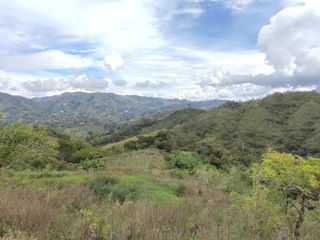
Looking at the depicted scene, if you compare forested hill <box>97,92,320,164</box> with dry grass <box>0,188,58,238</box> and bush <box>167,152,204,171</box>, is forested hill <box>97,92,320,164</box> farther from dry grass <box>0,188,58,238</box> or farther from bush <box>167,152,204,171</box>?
dry grass <box>0,188,58,238</box>

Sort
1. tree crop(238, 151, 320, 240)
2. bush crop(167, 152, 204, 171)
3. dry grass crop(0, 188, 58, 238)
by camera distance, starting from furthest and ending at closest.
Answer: bush crop(167, 152, 204, 171), tree crop(238, 151, 320, 240), dry grass crop(0, 188, 58, 238)

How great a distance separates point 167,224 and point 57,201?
2.20 m

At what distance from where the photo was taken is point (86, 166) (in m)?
31.8

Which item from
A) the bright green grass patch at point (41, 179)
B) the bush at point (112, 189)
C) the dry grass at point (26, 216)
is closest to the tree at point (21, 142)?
the bright green grass patch at point (41, 179)

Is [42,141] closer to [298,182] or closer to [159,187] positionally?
[159,187]

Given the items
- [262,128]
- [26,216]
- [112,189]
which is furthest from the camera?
[262,128]

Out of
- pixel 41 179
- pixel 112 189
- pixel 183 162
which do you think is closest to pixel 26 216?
pixel 112 189

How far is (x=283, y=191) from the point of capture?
19.4ft

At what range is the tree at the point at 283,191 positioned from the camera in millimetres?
5703

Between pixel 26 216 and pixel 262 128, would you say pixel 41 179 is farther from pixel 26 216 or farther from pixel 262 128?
pixel 262 128

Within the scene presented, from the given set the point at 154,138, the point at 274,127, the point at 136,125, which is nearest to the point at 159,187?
the point at 154,138

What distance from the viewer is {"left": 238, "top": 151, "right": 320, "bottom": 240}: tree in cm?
570

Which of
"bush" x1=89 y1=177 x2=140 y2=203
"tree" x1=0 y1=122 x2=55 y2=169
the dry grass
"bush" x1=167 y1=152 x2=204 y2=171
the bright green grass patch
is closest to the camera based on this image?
the dry grass

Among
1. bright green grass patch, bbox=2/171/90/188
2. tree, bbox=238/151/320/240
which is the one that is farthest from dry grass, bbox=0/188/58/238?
bright green grass patch, bbox=2/171/90/188
